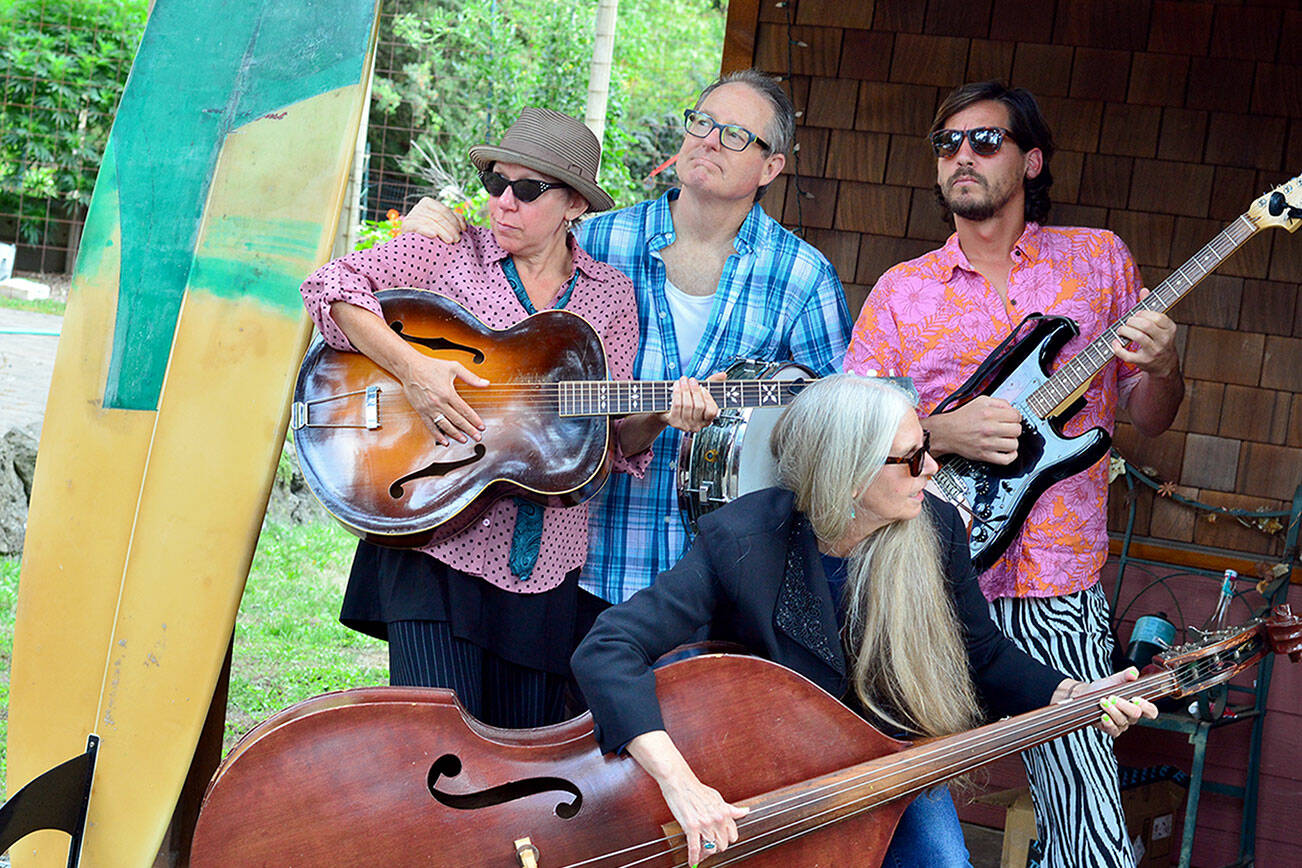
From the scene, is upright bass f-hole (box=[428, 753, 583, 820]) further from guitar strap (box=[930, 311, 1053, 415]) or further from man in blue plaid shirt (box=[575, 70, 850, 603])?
guitar strap (box=[930, 311, 1053, 415])

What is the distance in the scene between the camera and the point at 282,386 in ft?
9.98

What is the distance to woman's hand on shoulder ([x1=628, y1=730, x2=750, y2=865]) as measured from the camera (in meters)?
2.00

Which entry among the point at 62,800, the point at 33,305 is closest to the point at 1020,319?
the point at 62,800

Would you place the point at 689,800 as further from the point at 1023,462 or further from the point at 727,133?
the point at 727,133

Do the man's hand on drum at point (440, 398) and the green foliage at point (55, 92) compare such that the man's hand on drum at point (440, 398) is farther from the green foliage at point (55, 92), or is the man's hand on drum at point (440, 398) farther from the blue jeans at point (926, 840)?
the green foliage at point (55, 92)

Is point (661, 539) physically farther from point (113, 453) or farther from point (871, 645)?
point (113, 453)

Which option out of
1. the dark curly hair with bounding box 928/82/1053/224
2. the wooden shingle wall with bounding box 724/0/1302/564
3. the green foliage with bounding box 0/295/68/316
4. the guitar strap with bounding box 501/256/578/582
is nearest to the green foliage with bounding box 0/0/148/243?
the green foliage with bounding box 0/295/68/316

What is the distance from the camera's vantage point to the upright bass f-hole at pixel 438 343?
2693 mm

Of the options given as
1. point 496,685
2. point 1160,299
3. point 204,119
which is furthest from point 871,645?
point 204,119

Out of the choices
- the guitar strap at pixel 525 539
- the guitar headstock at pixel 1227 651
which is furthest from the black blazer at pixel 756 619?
the guitar strap at pixel 525 539

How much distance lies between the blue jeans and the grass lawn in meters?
2.92

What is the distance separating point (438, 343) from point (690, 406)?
0.56 meters

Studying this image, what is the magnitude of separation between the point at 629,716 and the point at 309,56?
2010 millimetres

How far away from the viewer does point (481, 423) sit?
270 cm
